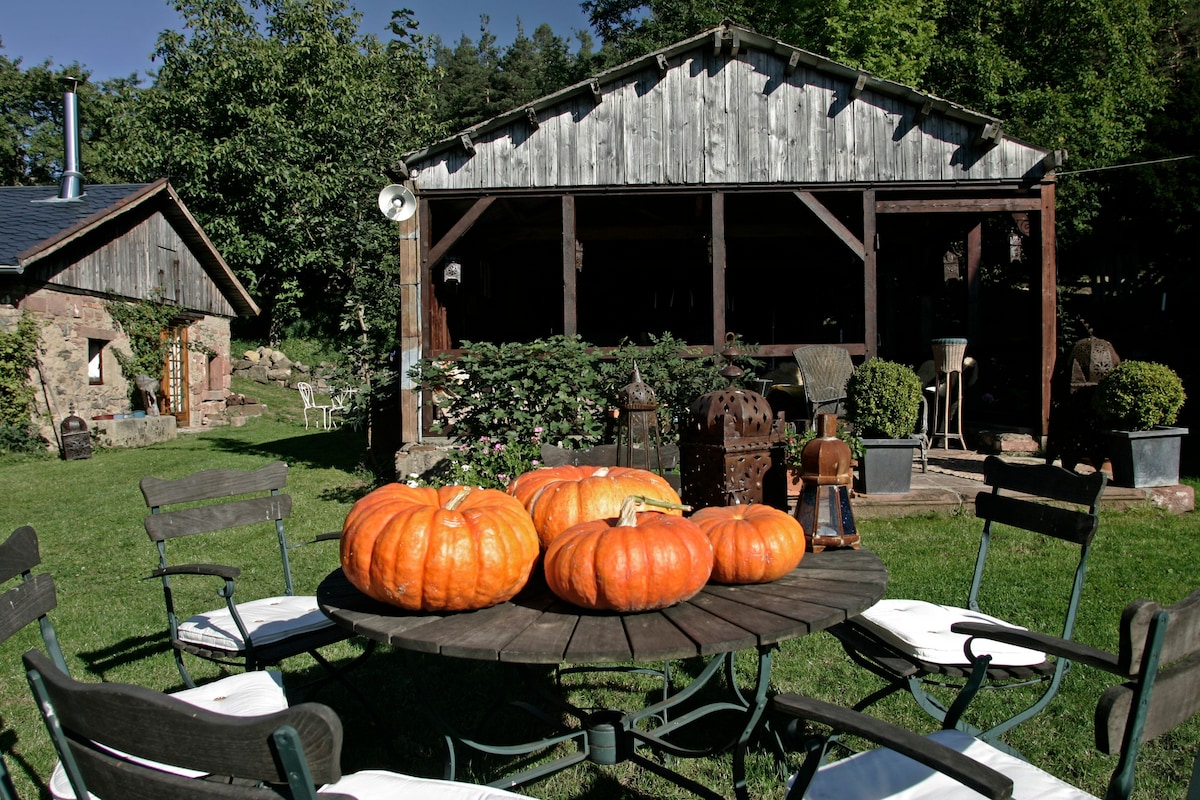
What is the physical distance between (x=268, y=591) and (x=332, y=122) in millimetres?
21234

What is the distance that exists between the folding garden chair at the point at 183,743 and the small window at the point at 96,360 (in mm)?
15041

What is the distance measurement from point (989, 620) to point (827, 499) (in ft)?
2.35

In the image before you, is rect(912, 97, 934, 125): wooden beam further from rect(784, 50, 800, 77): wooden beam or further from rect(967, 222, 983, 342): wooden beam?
rect(967, 222, 983, 342): wooden beam

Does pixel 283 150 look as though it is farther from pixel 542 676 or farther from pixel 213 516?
pixel 542 676

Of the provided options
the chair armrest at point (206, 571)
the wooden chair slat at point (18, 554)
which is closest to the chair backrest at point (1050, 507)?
the chair armrest at point (206, 571)

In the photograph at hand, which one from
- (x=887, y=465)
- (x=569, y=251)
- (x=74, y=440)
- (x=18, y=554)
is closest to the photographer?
(x=18, y=554)

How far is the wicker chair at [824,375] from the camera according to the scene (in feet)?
25.2

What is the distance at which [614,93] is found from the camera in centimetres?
840

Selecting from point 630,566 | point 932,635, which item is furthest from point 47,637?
point 932,635

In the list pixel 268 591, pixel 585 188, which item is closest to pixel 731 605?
pixel 268 591

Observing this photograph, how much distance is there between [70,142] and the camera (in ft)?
47.4

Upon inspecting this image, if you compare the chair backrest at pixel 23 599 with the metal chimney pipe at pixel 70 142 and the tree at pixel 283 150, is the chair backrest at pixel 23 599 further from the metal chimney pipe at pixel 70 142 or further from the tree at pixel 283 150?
the tree at pixel 283 150

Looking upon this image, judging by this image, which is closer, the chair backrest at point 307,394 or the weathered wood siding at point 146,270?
the weathered wood siding at point 146,270

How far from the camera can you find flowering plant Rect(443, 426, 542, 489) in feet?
18.0
